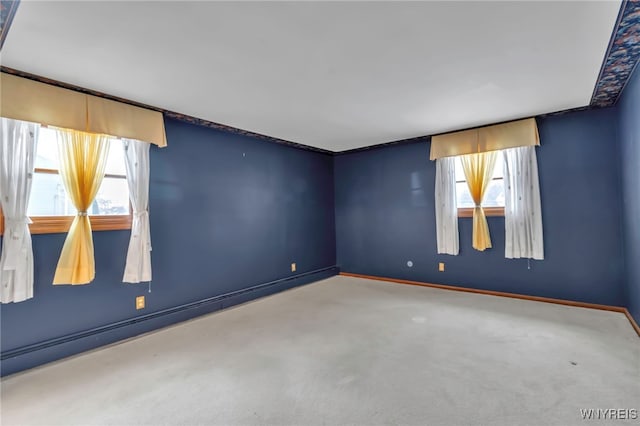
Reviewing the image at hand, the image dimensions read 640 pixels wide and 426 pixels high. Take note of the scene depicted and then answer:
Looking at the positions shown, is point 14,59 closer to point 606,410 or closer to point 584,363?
point 606,410

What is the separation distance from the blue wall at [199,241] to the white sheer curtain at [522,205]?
9.55 ft

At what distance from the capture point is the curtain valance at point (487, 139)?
364cm

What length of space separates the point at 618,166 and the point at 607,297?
1.47m

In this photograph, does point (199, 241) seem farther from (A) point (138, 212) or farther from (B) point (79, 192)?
(B) point (79, 192)

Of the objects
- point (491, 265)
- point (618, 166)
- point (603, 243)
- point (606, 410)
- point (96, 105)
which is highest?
point (96, 105)

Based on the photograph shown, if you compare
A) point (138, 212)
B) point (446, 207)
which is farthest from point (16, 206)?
point (446, 207)

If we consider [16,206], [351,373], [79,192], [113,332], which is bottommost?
[351,373]

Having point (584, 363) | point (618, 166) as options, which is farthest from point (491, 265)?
point (584, 363)

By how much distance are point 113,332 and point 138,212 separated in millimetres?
1141

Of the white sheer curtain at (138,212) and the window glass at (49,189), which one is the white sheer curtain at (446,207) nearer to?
the white sheer curtain at (138,212)

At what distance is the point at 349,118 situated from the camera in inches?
141

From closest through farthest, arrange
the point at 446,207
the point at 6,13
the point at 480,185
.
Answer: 1. the point at 6,13
2. the point at 480,185
3. the point at 446,207

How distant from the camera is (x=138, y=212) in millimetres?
2988

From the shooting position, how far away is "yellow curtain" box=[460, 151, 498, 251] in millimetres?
4012
